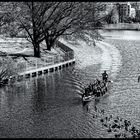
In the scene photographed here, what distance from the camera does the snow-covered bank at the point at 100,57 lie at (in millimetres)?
80125

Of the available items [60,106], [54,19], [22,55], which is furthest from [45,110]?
[54,19]

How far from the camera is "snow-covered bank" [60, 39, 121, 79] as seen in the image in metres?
80.1

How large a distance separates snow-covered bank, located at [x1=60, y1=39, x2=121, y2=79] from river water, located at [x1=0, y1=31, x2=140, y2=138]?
6776mm

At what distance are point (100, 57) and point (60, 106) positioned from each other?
Answer: 1826 inches

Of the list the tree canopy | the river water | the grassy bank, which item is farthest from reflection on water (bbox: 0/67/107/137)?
the tree canopy

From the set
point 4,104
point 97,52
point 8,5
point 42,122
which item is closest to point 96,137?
point 42,122

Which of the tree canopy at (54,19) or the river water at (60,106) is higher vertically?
the tree canopy at (54,19)

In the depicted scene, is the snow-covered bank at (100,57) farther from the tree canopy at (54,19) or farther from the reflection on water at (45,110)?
the reflection on water at (45,110)

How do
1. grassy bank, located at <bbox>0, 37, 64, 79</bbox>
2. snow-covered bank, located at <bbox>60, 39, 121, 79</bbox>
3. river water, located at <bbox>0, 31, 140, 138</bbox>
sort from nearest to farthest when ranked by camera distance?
river water, located at <bbox>0, 31, 140, 138</bbox>
grassy bank, located at <bbox>0, 37, 64, 79</bbox>
snow-covered bank, located at <bbox>60, 39, 121, 79</bbox>

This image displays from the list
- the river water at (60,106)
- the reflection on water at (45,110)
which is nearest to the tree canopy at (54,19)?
the river water at (60,106)

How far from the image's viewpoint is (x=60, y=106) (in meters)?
50.3

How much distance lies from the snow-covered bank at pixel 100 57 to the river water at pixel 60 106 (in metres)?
6.78

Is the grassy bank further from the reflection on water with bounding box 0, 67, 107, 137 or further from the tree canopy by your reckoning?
the reflection on water with bounding box 0, 67, 107, 137

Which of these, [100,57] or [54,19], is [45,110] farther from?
[100,57]
